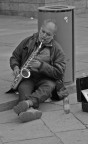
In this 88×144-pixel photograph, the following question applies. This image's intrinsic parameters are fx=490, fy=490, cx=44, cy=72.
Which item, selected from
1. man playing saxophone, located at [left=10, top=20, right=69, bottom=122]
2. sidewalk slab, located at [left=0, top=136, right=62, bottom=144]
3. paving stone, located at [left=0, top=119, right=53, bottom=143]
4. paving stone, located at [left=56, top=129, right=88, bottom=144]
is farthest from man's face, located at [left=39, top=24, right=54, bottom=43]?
sidewalk slab, located at [left=0, top=136, right=62, bottom=144]

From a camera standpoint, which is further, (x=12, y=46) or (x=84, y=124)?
(x=12, y=46)

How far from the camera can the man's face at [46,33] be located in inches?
260

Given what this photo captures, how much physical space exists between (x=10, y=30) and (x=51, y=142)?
26.4ft

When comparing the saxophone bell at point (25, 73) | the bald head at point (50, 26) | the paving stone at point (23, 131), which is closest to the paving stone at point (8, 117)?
the paving stone at point (23, 131)

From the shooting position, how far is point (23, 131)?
5699 millimetres

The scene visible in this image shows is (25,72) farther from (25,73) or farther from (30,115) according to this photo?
(30,115)

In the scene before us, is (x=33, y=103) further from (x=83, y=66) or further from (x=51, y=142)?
(x=83, y=66)

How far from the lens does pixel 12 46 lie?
1059cm

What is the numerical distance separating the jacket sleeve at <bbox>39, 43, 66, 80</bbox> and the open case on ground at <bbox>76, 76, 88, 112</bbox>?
29 cm

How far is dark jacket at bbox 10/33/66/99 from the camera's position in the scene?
651 centimetres

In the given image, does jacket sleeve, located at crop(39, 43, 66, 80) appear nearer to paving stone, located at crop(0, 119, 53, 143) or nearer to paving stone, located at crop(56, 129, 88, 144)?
paving stone, located at crop(0, 119, 53, 143)

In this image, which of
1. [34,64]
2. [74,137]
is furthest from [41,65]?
[74,137]

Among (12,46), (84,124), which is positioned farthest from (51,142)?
(12,46)

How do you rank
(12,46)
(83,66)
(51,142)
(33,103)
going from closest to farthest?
(51,142) → (33,103) → (83,66) → (12,46)
